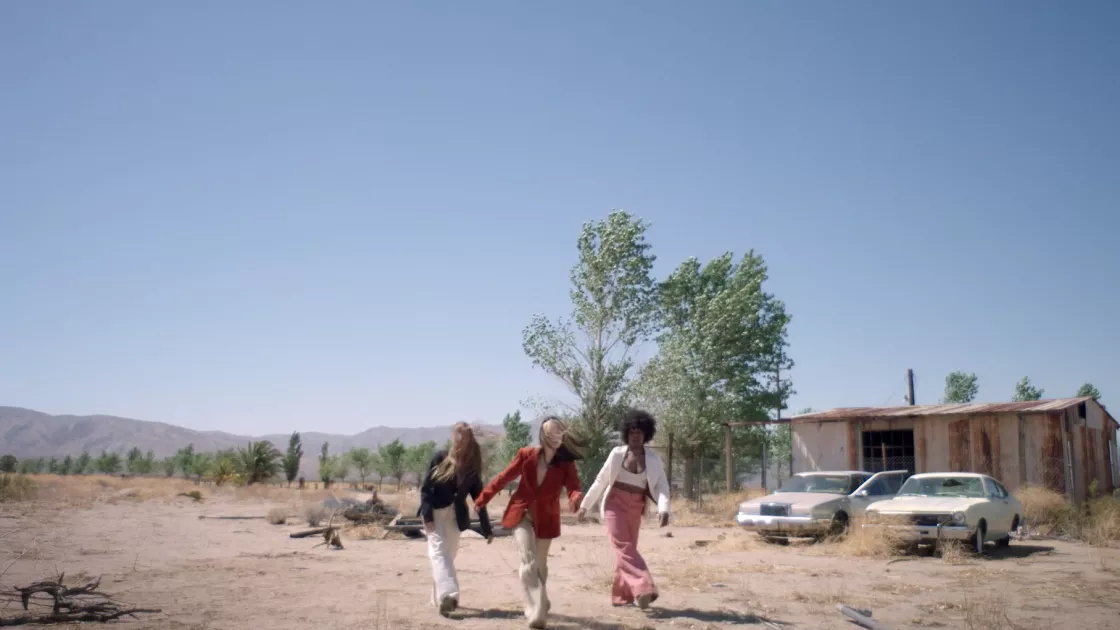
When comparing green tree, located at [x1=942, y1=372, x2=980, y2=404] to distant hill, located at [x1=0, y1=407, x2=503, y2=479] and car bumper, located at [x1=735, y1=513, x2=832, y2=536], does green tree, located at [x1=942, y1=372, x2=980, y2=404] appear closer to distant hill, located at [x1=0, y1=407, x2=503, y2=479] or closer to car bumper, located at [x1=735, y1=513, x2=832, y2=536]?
car bumper, located at [x1=735, y1=513, x2=832, y2=536]

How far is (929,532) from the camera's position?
13.3 metres

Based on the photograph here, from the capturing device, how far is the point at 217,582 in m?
9.66


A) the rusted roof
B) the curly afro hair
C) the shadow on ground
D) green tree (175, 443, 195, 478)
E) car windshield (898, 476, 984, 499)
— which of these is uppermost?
the rusted roof

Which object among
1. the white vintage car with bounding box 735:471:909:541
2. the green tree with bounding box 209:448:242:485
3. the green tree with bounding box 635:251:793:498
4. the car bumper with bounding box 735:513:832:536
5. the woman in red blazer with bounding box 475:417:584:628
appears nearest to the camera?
the woman in red blazer with bounding box 475:417:584:628

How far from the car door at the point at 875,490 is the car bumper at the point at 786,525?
1.19m

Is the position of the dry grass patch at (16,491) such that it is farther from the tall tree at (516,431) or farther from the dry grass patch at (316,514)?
the tall tree at (516,431)

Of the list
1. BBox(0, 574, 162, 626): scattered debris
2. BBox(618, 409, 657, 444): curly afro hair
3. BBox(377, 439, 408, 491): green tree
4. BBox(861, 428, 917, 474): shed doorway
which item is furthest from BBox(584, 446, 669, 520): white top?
BBox(377, 439, 408, 491): green tree

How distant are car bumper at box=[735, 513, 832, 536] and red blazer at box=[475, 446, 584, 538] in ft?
29.2

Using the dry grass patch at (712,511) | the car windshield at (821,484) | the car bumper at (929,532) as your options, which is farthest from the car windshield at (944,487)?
the dry grass patch at (712,511)

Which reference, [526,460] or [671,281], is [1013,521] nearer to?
[526,460]

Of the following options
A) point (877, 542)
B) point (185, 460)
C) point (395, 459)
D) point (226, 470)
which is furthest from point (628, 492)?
point (185, 460)

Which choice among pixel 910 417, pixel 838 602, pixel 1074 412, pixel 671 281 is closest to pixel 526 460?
pixel 838 602

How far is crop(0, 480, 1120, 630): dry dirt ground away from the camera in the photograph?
7371mm

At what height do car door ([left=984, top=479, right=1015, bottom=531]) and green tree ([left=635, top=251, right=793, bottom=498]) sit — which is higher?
green tree ([left=635, top=251, right=793, bottom=498])
